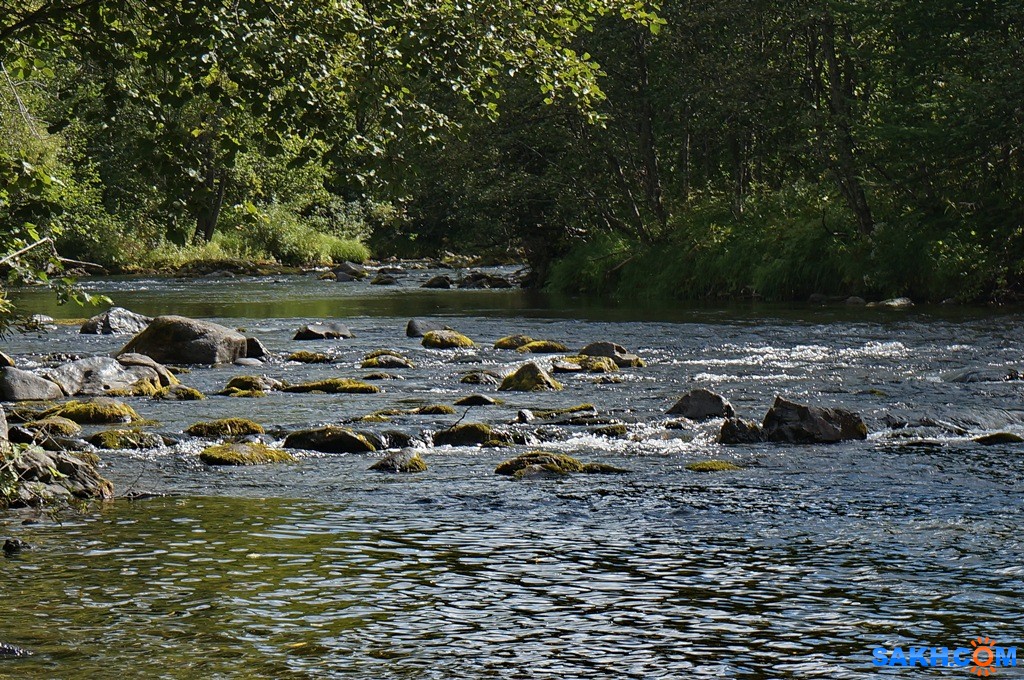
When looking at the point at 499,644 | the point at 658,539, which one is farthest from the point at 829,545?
the point at 499,644

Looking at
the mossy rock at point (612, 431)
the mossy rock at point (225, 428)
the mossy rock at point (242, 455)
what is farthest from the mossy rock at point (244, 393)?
the mossy rock at point (612, 431)

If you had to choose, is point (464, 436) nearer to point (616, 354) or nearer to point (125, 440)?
point (125, 440)

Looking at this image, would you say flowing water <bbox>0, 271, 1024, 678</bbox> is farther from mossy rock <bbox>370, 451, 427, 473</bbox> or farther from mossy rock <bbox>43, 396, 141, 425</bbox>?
mossy rock <bbox>43, 396, 141, 425</bbox>

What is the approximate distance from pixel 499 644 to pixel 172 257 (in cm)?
5303

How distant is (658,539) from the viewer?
29.6ft

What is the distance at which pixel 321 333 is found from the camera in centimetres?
2689

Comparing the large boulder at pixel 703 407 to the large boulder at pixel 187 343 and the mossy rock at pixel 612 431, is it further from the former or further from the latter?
the large boulder at pixel 187 343

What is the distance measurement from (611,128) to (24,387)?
25.9 metres

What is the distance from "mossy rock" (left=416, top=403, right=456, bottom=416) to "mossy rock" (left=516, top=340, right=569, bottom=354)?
814 centimetres

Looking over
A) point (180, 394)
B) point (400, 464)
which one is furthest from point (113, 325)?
point (400, 464)

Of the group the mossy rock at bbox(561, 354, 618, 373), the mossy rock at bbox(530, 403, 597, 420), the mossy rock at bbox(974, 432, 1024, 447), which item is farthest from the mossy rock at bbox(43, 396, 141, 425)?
the mossy rock at bbox(974, 432, 1024, 447)

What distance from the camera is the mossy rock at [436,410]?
15.6m

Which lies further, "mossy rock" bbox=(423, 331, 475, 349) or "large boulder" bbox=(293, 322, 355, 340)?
"large boulder" bbox=(293, 322, 355, 340)

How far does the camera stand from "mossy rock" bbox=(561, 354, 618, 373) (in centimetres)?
2023
